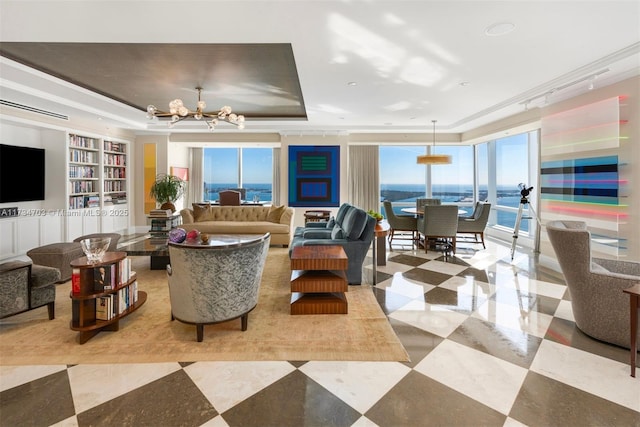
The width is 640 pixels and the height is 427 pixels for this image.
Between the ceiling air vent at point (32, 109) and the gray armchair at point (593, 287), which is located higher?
the ceiling air vent at point (32, 109)

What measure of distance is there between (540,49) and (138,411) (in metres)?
4.35

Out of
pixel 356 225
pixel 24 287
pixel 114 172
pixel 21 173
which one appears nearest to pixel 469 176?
pixel 356 225

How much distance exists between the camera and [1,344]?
91.7 inches

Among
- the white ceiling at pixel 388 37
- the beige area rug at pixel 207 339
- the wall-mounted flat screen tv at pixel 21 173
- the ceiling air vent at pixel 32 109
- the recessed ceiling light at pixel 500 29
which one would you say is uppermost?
the ceiling air vent at pixel 32 109

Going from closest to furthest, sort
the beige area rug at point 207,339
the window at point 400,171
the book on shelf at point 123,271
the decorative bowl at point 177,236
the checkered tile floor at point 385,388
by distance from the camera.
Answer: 1. the checkered tile floor at point 385,388
2. the beige area rug at point 207,339
3. the book on shelf at point 123,271
4. the decorative bowl at point 177,236
5. the window at point 400,171

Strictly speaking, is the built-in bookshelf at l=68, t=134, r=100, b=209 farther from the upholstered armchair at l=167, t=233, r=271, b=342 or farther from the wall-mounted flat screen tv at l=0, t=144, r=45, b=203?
the upholstered armchair at l=167, t=233, r=271, b=342

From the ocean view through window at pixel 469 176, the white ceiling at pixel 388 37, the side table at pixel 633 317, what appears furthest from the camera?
the ocean view through window at pixel 469 176

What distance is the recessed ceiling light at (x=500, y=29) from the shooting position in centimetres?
247

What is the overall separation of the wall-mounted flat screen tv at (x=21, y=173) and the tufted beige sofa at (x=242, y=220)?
2486 millimetres

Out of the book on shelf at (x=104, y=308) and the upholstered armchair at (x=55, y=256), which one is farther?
the upholstered armchair at (x=55, y=256)

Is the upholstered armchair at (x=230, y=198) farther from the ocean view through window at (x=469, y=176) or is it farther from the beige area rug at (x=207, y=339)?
the beige area rug at (x=207, y=339)

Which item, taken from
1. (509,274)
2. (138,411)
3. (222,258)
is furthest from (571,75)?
(138,411)

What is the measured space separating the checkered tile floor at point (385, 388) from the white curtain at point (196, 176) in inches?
301

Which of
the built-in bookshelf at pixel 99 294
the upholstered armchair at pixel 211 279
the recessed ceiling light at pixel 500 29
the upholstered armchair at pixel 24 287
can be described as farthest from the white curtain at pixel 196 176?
the recessed ceiling light at pixel 500 29
